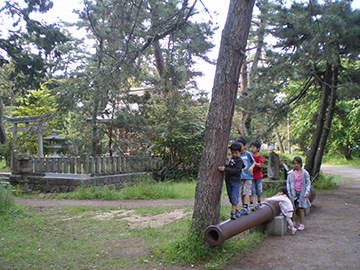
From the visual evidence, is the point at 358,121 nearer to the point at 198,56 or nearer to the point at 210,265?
the point at 198,56

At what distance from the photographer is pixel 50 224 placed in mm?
6660

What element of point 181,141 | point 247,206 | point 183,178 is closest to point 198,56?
point 181,141

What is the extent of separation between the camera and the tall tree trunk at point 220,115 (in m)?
4.84

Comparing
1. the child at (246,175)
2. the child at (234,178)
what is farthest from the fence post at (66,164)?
the child at (234,178)

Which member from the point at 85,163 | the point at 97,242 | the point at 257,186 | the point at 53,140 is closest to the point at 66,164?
the point at 85,163

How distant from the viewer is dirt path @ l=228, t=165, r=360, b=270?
4480mm

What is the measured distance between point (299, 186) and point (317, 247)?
159 cm

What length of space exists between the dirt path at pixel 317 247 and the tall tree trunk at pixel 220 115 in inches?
37.1

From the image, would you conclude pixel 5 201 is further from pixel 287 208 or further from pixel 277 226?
pixel 287 208

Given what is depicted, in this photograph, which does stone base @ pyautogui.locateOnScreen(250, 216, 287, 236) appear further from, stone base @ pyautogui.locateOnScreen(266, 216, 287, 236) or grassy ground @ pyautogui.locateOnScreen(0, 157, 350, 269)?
grassy ground @ pyautogui.locateOnScreen(0, 157, 350, 269)

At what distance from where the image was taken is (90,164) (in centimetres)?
1126

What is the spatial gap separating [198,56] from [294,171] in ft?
46.2

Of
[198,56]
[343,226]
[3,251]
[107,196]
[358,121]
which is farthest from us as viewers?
[358,121]

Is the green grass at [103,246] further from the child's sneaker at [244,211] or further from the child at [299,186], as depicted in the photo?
the child at [299,186]
